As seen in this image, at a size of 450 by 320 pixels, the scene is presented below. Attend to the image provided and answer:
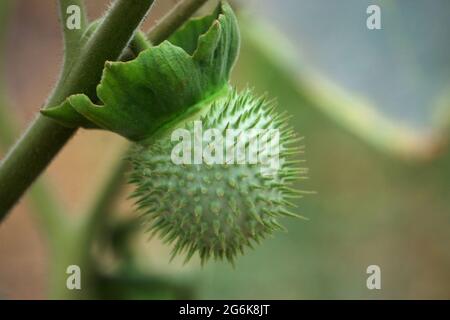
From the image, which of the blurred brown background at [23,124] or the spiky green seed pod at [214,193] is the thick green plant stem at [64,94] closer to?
the spiky green seed pod at [214,193]

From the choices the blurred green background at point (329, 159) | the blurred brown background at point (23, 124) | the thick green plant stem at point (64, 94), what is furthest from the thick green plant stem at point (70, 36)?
the blurred brown background at point (23, 124)

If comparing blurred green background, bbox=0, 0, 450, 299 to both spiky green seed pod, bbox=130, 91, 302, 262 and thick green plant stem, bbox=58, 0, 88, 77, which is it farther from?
thick green plant stem, bbox=58, 0, 88, 77

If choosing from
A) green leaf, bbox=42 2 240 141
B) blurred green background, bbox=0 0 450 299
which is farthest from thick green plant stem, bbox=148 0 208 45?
blurred green background, bbox=0 0 450 299

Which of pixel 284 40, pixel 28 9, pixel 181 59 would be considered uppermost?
pixel 28 9

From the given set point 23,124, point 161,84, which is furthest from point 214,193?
point 23,124

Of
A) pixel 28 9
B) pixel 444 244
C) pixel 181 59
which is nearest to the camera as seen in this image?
pixel 181 59

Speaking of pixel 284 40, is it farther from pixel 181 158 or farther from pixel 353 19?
pixel 181 158

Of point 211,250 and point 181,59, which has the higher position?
Answer: point 181,59

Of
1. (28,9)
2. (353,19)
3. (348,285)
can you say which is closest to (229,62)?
(353,19)
